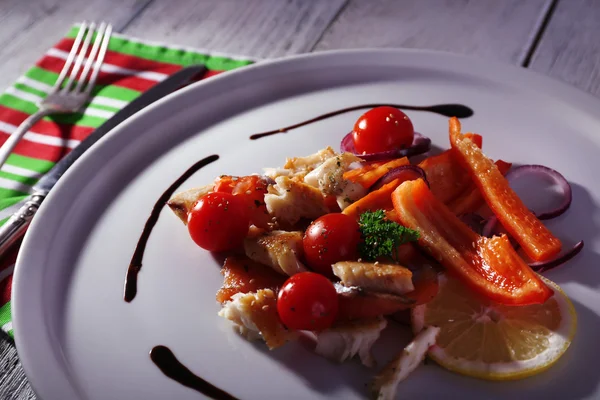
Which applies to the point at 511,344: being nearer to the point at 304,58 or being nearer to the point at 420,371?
the point at 420,371

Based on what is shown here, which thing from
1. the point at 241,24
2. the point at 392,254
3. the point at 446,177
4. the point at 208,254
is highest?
the point at 241,24

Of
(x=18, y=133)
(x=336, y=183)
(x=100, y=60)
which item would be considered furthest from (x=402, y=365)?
(x=100, y=60)

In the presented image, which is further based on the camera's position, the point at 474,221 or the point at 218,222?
the point at 474,221

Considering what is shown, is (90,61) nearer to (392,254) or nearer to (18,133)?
(18,133)

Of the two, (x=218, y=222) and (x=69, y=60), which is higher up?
(x=69, y=60)

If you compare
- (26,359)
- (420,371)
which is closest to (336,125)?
(420,371)

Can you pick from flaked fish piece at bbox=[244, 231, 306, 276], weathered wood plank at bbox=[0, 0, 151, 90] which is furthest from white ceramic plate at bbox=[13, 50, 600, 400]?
weathered wood plank at bbox=[0, 0, 151, 90]

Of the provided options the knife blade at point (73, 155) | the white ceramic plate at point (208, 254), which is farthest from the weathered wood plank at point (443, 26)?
the knife blade at point (73, 155)
